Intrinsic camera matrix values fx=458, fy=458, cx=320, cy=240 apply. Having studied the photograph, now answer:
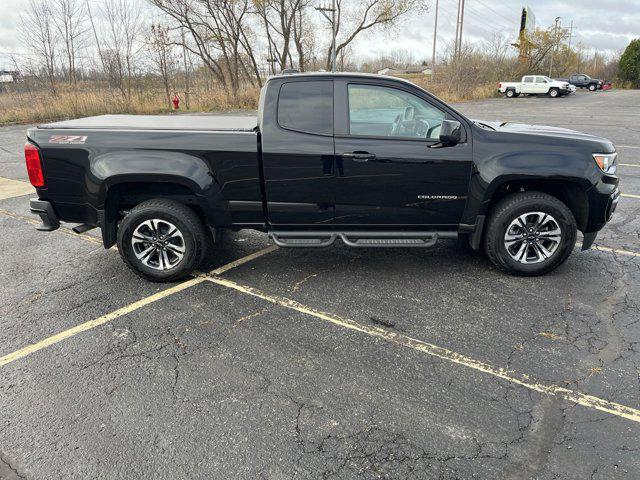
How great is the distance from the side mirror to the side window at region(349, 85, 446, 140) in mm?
172

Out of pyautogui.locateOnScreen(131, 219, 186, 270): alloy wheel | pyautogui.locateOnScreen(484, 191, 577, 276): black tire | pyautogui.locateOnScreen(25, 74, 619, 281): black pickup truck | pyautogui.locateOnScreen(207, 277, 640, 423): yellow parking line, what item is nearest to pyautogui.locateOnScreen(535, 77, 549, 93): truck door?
pyautogui.locateOnScreen(25, 74, 619, 281): black pickup truck

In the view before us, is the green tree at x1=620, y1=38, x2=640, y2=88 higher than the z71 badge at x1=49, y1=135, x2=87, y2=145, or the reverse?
the green tree at x1=620, y1=38, x2=640, y2=88

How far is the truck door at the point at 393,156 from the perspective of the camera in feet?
14.0

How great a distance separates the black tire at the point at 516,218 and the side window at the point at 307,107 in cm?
185

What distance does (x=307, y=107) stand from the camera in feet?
14.1

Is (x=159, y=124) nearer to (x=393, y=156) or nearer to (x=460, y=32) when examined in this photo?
(x=393, y=156)

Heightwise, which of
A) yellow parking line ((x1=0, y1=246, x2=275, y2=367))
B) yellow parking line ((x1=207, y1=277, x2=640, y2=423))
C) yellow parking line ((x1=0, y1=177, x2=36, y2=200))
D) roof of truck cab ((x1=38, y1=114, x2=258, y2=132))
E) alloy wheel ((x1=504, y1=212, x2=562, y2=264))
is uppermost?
roof of truck cab ((x1=38, y1=114, x2=258, y2=132))

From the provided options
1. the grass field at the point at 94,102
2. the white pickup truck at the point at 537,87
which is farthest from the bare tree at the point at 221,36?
the white pickup truck at the point at 537,87

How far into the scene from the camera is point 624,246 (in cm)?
541

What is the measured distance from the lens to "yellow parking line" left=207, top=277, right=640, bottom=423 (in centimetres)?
280

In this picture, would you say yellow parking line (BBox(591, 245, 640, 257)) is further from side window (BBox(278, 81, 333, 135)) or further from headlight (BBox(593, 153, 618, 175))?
side window (BBox(278, 81, 333, 135))

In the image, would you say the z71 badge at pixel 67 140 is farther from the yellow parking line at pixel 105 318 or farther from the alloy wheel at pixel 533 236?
the alloy wheel at pixel 533 236

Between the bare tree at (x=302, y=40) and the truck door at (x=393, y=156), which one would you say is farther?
the bare tree at (x=302, y=40)

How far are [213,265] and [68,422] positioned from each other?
2.45m
